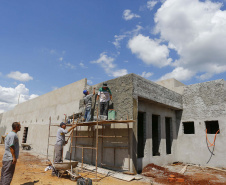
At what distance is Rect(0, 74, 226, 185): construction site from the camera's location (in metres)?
6.66

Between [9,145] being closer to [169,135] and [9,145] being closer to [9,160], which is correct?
[9,160]

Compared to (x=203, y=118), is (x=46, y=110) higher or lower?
higher

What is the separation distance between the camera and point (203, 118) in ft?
32.5

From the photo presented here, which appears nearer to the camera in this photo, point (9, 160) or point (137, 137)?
point (9, 160)

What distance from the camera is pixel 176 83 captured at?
46.1 feet

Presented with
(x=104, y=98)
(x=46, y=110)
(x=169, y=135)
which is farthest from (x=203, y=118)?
(x=46, y=110)

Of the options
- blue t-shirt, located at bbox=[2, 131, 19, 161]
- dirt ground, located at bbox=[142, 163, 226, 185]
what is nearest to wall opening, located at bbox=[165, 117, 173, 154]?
dirt ground, located at bbox=[142, 163, 226, 185]

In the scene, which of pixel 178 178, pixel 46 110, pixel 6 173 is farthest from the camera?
pixel 46 110

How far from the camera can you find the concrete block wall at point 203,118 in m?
9.12

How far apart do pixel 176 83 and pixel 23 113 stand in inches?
663

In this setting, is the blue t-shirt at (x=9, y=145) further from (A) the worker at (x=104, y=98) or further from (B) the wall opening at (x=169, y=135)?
(B) the wall opening at (x=169, y=135)

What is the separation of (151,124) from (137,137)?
159 centimetres

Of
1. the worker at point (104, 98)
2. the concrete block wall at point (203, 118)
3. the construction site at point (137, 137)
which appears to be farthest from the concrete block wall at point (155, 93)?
the worker at point (104, 98)

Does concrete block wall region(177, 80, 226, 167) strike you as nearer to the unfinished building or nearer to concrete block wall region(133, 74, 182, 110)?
the unfinished building
